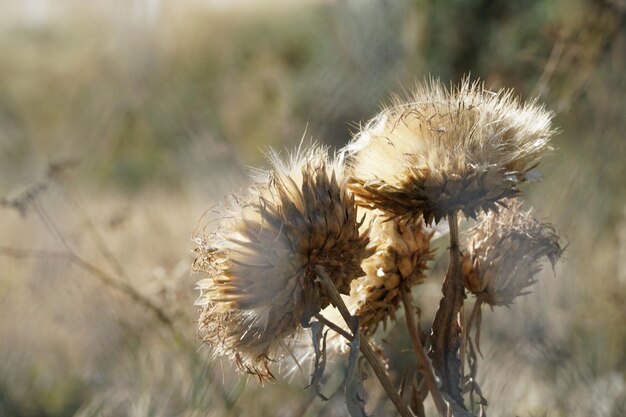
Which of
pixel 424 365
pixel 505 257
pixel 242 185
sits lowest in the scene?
pixel 424 365

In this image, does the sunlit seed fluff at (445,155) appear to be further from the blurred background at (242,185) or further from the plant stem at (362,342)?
the blurred background at (242,185)

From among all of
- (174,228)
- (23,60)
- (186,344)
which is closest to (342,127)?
(174,228)

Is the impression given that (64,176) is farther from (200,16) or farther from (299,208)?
(200,16)

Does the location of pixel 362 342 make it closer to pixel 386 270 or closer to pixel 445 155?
pixel 386 270

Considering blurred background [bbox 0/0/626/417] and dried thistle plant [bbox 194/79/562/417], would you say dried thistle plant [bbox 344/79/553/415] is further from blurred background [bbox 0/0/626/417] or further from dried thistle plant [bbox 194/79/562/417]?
blurred background [bbox 0/0/626/417]

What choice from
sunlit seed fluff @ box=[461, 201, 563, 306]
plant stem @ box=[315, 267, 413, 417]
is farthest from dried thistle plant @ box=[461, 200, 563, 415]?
plant stem @ box=[315, 267, 413, 417]

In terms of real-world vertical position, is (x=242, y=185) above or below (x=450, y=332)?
above

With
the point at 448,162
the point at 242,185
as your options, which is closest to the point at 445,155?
the point at 448,162
